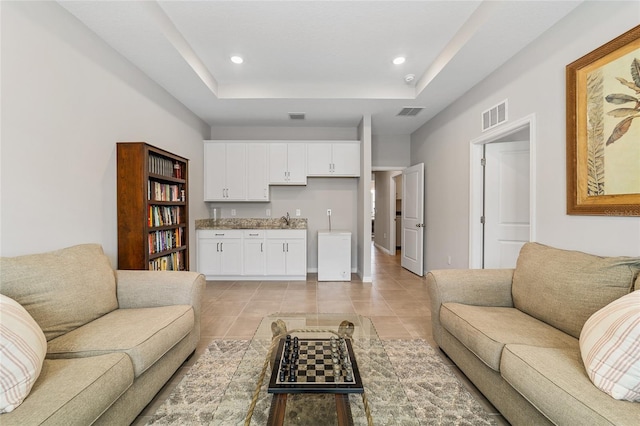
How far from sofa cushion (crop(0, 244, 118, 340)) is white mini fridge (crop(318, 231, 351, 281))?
2911 mm

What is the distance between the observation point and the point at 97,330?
157cm

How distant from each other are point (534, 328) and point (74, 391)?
7.76 ft

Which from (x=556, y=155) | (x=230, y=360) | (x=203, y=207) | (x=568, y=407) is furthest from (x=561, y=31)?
(x=203, y=207)

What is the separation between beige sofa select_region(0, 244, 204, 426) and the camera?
108 cm

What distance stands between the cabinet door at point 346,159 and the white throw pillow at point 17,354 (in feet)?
13.1

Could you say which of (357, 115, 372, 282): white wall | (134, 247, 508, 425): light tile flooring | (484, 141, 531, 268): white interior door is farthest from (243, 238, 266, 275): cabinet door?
(484, 141, 531, 268): white interior door

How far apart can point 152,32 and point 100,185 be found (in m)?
1.38

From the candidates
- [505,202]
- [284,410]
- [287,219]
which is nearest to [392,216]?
[287,219]

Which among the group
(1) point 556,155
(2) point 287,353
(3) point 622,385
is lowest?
(2) point 287,353

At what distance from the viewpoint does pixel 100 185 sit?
7.73 feet

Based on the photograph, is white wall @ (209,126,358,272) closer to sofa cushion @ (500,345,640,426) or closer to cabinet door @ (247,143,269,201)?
cabinet door @ (247,143,269,201)

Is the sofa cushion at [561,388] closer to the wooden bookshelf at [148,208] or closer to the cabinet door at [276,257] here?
the wooden bookshelf at [148,208]

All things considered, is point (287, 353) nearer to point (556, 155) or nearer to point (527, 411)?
point (527, 411)

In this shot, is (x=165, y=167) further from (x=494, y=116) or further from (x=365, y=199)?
(x=494, y=116)
